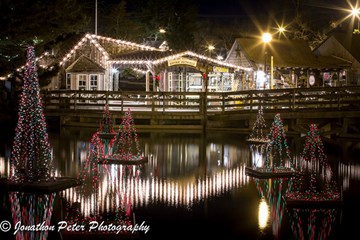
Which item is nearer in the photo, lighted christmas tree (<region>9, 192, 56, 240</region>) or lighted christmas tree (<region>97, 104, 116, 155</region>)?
lighted christmas tree (<region>9, 192, 56, 240</region>)

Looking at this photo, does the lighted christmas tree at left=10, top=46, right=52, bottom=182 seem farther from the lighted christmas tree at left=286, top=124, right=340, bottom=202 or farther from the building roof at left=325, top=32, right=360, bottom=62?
the building roof at left=325, top=32, right=360, bottom=62

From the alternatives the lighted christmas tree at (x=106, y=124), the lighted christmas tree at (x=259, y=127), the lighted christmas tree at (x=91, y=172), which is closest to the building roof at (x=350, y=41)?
the lighted christmas tree at (x=259, y=127)

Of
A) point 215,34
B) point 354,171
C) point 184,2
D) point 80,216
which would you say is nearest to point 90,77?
point 354,171

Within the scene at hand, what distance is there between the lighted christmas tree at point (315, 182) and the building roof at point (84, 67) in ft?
61.3

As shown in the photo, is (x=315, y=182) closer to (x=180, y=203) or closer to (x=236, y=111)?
(x=180, y=203)

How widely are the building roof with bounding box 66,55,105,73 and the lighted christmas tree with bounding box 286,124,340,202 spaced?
1868 cm

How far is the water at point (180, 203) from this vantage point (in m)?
8.38

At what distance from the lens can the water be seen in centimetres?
838

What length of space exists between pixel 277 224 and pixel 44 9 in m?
19.3

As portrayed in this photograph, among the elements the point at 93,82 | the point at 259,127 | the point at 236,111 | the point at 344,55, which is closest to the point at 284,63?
the point at 344,55

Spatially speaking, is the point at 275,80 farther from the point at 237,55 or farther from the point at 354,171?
the point at 354,171

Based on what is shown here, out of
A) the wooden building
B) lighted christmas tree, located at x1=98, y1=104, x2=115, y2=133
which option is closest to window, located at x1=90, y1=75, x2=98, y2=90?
the wooden building

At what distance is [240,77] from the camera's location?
3884cm

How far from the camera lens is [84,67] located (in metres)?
34.0
